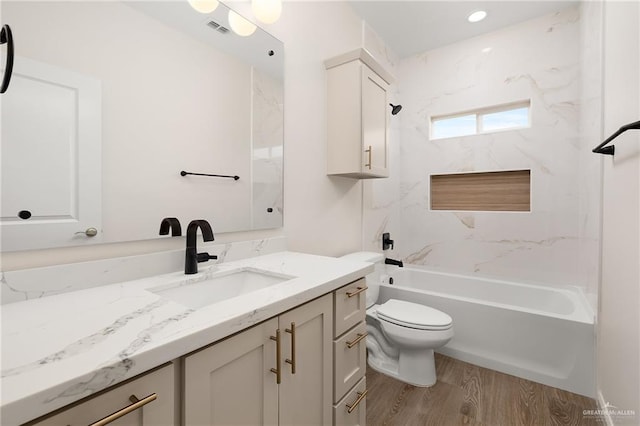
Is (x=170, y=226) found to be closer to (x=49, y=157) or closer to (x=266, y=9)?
(x=49, y=157)

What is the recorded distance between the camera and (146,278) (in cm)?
109

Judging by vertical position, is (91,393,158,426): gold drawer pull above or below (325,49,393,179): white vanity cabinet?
below

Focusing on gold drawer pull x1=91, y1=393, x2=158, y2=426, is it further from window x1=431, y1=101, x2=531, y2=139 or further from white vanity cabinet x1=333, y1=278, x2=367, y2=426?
window x1=431, y1=101, x2=531, y2=139

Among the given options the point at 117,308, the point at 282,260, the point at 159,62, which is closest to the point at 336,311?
the point at 282,260

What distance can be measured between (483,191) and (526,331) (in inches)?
52.2

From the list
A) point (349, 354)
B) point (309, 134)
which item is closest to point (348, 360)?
point (349, 354)

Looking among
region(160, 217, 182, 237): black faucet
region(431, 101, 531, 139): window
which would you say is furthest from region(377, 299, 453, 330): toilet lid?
region(431, 101, 531, 139): window

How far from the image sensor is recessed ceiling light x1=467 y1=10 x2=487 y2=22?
2.48 m

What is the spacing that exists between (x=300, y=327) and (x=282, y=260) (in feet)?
1.76

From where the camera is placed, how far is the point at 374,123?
2.07m

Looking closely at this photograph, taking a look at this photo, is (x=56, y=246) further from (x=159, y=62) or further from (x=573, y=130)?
(x=573, y=130)

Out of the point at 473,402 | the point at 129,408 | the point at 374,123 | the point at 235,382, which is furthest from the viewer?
the point at 374,123

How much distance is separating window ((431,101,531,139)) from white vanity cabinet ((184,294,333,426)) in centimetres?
259

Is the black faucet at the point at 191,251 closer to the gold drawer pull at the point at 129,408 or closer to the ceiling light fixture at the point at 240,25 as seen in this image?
the gold drawer pull at the point at 129,408
